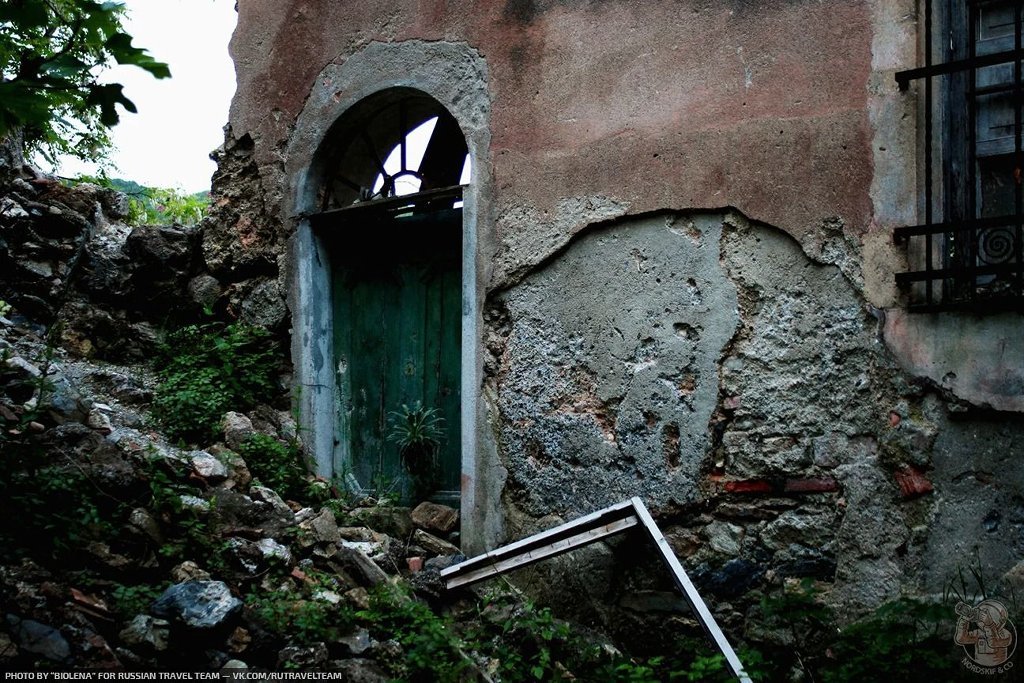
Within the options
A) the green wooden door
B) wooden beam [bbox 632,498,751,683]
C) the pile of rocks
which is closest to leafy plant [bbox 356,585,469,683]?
the pile of rocks

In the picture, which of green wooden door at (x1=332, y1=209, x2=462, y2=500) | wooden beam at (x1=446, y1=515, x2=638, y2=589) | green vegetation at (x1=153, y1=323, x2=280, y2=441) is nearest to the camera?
wooden beam at (x1=446, y1=515, x2=638, y2=589)

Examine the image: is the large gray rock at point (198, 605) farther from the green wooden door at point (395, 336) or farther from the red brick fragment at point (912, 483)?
the red brick fragment at point (912, 483)

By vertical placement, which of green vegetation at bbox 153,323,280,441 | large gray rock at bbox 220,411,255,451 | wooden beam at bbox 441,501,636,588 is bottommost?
wooden beam at bbox 441,501,636,588

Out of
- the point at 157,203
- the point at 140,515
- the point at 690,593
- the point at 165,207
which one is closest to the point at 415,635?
the point at 690,593

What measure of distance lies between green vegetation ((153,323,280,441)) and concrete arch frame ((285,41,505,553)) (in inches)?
8.8

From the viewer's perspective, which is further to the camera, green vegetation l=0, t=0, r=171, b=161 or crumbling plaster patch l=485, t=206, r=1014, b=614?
crumbling plaster patch l=485, t=206, r=1014, b=614

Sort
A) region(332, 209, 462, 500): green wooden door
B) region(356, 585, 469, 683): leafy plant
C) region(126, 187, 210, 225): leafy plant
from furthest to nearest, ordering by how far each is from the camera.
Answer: region(126, 187, 210, 225): leafy plant → region(332, 209, 462, 500): green wooden door → region(356, 585, 469, 683): leafy plant

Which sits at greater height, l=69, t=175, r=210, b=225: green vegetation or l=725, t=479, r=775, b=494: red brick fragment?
l=69, t=175, r=210, b=225: green vegetation

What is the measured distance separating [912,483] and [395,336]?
2.73 meters

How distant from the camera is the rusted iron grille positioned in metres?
3.28

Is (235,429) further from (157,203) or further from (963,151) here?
(157,203)

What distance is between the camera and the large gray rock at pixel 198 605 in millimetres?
3328

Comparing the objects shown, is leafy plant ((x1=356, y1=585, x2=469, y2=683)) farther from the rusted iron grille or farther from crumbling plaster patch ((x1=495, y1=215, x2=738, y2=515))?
the rusted iron grille

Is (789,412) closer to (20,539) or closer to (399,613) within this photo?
(399,613)
